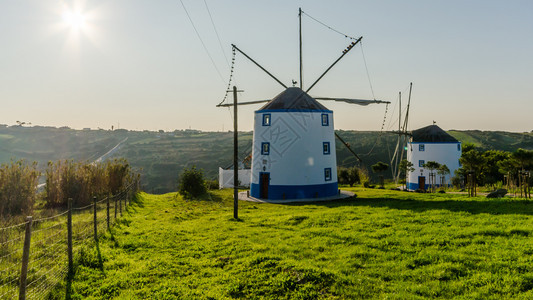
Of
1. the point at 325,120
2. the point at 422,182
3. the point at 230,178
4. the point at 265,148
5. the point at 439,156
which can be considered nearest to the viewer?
the point at 265,148

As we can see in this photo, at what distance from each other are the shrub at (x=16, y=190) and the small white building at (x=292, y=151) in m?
15.0

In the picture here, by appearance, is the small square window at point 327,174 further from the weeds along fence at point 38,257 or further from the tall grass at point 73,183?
the weeds along fence at point 38,257

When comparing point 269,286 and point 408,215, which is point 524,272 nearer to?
point 269,286

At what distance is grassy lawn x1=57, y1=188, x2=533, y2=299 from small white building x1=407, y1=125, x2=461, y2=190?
27.2 meters

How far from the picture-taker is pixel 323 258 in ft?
32.2

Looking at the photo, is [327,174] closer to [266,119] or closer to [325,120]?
[325,120]

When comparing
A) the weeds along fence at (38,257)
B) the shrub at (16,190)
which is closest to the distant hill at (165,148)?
the shrub at (16,190)

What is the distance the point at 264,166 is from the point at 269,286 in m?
19.1

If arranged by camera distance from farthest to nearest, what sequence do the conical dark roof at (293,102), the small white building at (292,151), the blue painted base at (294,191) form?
the conical dark roof at (293,102)
the small white building at (292,151)
the blue painted base at (294,191)

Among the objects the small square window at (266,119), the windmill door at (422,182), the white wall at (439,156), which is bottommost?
the windmill door at (422,182)

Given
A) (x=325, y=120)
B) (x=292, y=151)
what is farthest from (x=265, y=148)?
(x=325, y=120)

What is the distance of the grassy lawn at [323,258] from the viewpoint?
753 centimetres

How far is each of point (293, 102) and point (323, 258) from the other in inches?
721

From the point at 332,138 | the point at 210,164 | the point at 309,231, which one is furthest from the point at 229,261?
the point at 210,164
